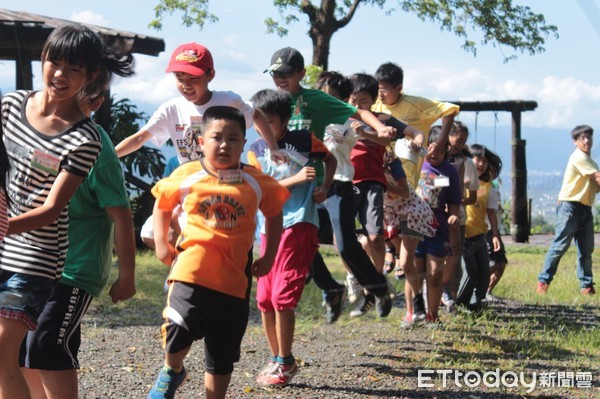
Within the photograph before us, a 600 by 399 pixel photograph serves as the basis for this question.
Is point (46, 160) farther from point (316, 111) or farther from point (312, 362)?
point (312, 362)

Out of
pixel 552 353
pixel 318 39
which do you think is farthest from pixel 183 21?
pixel 552 353

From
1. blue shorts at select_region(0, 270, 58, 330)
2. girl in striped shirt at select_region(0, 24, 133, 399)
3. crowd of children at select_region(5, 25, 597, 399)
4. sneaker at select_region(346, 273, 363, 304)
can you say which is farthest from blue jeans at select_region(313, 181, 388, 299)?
blue shorts at select_region(0, 270, 58, 330)

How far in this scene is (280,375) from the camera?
527 centimetres

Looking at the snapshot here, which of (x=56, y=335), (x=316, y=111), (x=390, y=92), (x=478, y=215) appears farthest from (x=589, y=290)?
(x=56, y=335)

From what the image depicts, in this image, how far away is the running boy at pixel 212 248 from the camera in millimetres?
4043

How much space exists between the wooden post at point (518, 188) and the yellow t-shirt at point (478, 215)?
9.18 metres

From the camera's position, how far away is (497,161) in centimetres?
921

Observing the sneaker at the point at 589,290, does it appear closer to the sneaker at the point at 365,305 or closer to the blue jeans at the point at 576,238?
the blue jeans at the point at 576,238

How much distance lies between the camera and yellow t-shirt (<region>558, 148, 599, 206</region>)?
1052 centimetres

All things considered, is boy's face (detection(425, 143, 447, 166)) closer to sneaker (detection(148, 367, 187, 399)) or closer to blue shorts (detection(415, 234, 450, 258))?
blue shorts (detection(415, 234, 450, 258))

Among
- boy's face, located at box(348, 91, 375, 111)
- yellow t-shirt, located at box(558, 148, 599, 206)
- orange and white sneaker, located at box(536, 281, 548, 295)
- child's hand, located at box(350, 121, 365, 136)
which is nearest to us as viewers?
child's hand, located at box(350, 121, 365, 136)

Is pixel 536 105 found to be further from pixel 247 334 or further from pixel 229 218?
pixel 229 218

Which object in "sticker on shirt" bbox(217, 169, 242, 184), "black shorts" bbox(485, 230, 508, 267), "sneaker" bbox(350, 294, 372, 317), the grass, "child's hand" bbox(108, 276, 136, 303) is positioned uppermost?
"sticker on shirt" bbox(217, 169, 242, 184)

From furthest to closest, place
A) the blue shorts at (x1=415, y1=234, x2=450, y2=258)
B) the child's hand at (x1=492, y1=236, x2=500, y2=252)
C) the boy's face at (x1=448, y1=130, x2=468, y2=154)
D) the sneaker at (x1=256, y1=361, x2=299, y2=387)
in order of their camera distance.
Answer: the child's hand at (x1=492, y1=236, x2=500, y2=252) → the boy's face at (x1=448, y1=130, x2=468, y2=154) → the blue shorts at (x1=415, y1=234, x2=450, y2=258) → the sneaker at (x1=256, y1=361, x2=299, y2=387)
